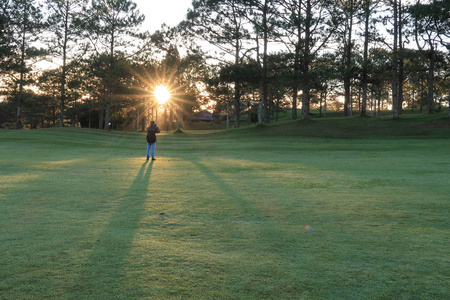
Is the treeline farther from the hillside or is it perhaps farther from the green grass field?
the green grass field

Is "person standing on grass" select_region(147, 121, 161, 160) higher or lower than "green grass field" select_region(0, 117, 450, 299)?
higher

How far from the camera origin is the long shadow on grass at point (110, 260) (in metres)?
3.58

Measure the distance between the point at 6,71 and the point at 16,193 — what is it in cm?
5072

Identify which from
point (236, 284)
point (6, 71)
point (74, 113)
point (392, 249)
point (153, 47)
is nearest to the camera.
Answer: point (236, 284)

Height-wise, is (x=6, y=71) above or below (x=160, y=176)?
above

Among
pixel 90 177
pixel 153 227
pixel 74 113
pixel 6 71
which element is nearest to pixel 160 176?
pixel 90 177

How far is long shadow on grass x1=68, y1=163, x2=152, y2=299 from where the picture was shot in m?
3.58

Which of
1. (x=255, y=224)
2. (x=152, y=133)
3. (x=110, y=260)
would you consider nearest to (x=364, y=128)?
(x=152, y=133)

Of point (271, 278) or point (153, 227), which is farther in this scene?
point (153, 227)

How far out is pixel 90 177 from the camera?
1195cm

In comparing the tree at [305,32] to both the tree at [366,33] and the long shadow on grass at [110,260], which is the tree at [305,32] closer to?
the tree at [366,33]

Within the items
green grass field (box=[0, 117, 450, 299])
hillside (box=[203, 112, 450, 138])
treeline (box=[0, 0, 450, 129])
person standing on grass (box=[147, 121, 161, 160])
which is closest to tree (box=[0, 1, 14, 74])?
treeline (box=[0, 0, 450, 129])

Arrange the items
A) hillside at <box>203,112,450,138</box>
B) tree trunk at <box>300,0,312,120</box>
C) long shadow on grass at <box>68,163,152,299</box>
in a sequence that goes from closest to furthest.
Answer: long shadow on grass at <box>68,163,152,299</box> → hillside at <box>203,112,450,138</box> → tree trunk at <box>300,0,312,120</box>

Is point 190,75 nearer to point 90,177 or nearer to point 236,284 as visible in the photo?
point 90,177
